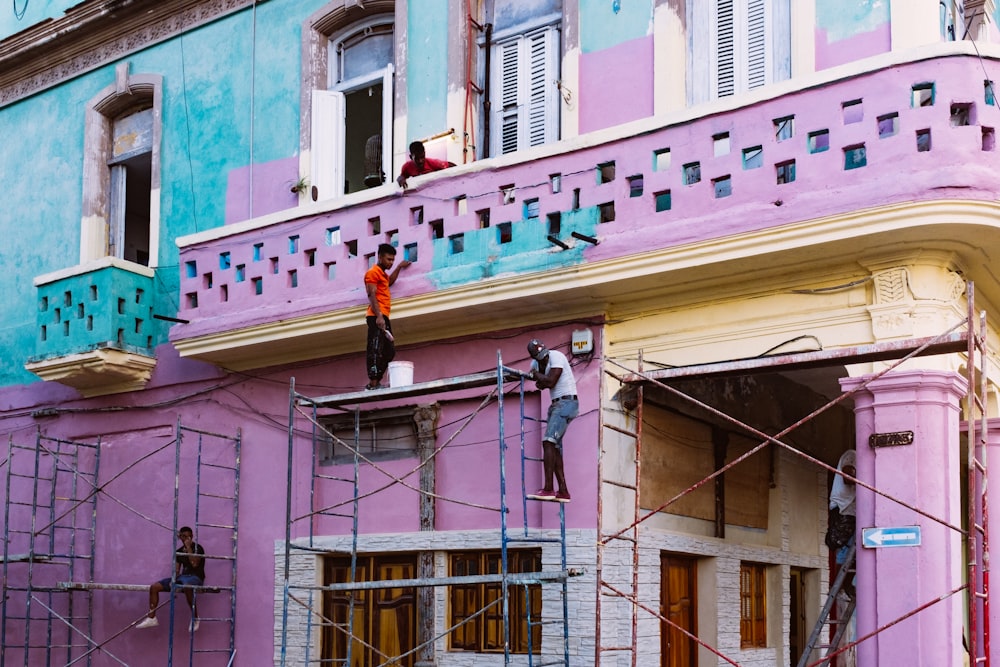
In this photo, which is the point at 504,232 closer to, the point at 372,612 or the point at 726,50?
the point at 726,50

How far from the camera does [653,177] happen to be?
413 inches

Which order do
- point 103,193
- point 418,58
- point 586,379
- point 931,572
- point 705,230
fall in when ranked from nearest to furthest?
1. point 931,572
2. point 705,230
3. point 586,379
4. point 418,58
5. point 103,193

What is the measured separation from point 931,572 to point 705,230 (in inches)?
116

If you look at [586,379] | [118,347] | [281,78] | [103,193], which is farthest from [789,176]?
[103,193]

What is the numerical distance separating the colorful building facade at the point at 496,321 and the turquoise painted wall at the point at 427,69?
0.04 m

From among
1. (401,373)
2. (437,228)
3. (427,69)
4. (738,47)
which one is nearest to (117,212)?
(427,69)

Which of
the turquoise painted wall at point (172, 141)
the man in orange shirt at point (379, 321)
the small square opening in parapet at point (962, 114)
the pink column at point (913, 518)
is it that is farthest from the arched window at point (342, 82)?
the pink column at point (913, 518)

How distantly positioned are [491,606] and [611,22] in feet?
17.0

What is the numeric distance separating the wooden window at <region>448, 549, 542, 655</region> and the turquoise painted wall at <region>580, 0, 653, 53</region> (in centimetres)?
451

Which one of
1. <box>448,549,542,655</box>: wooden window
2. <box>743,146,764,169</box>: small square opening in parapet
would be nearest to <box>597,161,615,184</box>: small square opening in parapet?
<box>743,146,764,169</box>: small square opening in parapet

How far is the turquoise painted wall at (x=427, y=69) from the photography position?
1273cm

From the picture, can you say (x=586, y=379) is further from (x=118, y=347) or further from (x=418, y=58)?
(x=118, y=347)

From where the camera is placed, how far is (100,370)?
44.8 feet

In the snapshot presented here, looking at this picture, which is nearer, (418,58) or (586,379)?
(586,379)
